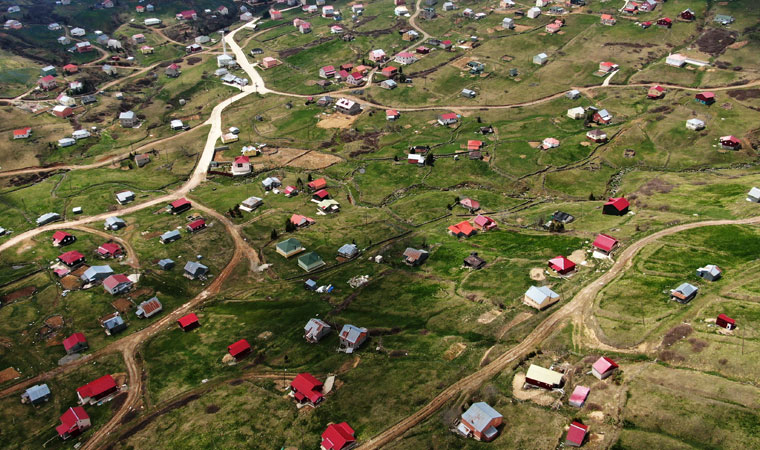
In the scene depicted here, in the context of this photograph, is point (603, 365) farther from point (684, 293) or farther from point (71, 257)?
point (71, 257)

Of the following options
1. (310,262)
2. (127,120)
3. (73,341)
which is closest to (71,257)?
(73,341)

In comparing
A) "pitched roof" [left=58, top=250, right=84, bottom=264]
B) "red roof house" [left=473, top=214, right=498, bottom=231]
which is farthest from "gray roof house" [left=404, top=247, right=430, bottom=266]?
"pitched roof" [left=58, top=250, right=84, bottom=264]

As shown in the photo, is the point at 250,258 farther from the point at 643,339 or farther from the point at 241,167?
the point at 643,339

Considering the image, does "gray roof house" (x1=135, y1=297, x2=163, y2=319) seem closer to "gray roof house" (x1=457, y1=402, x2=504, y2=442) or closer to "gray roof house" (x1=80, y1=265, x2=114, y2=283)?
"gray roof house" (x1=80, y1=265, x2=114, y2=283)

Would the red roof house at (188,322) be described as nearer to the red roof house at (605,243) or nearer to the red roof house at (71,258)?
the red roof house at (71,258)

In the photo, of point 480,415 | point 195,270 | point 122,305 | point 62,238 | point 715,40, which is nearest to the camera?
point 480,415

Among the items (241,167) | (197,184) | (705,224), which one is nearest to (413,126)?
(241,167)
